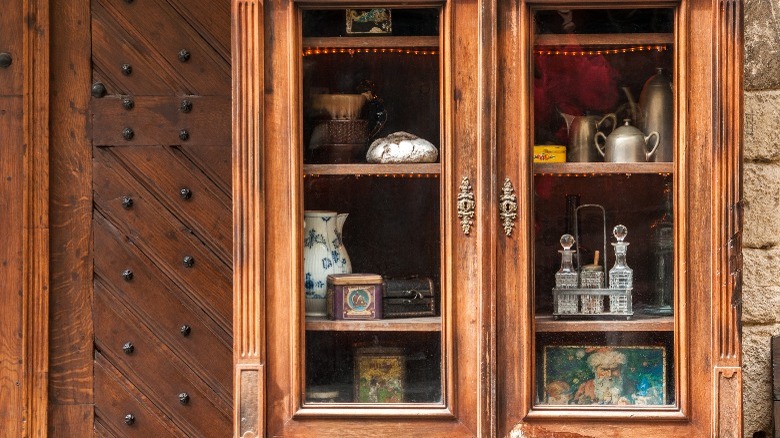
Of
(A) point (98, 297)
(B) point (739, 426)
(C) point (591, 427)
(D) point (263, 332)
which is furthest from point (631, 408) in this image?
(A) point (98, 297)

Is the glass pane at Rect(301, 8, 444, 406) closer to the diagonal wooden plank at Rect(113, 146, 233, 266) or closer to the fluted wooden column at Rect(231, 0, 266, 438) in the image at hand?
the fluted wooden column at Rect(231, 0, 266, 438)

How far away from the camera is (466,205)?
2.30 meters

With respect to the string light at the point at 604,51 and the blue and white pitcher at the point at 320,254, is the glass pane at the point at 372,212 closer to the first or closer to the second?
the blue and white pitcher at the point at 320,254

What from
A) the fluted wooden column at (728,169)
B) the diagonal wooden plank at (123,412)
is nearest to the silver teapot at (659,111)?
the fluted wooden column at (728,169)

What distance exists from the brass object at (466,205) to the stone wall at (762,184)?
39.3 inches

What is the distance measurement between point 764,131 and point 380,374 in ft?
4.63

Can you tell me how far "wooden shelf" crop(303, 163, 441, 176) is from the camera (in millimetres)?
2340

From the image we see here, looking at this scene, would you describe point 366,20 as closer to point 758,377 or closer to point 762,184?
point 762,184

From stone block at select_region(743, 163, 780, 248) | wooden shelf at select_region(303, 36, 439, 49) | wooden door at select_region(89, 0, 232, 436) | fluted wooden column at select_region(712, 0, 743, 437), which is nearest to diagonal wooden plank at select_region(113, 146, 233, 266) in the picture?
wooden door at select_region(89, 0, 232, 436)

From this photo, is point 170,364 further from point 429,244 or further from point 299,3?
point 299,3

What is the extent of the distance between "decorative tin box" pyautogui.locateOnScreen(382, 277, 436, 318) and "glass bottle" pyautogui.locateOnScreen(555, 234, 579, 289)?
1.09 ft

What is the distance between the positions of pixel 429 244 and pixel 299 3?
70 centimetres

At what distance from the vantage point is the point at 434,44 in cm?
234

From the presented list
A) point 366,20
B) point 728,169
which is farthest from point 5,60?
point 728,169
